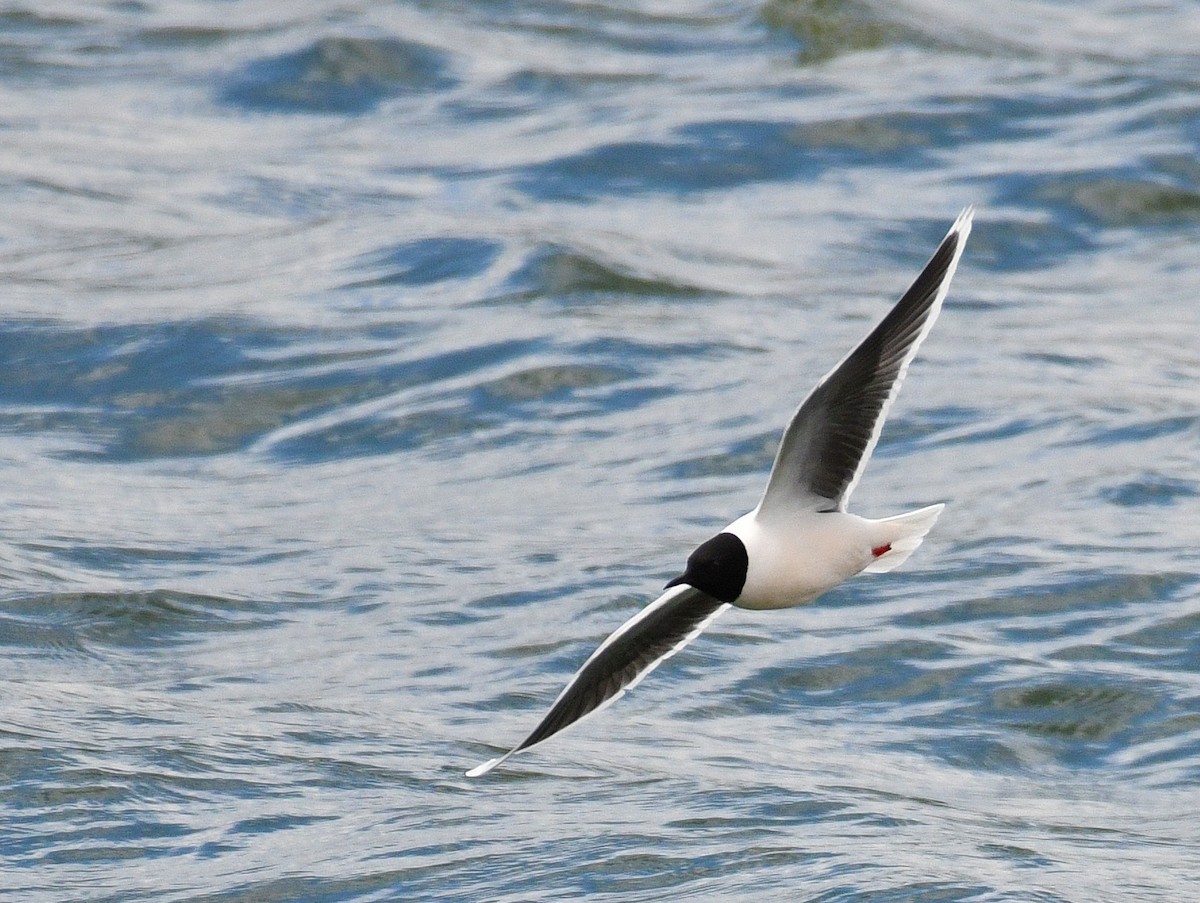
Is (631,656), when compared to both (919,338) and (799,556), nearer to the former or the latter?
(799,556)

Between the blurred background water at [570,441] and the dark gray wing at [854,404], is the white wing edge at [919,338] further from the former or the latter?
the blurred background water at [570,441]

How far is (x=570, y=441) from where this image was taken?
1277cm

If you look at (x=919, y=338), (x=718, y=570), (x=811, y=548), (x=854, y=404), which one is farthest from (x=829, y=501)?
(x=919, y=338)

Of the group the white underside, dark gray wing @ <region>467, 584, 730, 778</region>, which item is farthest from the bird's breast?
dark gray wing @ <region>467, 584, 730, 778</region>

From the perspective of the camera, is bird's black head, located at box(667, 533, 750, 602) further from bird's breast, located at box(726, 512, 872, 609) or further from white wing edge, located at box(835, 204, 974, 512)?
white wing edge, located at box(835, 204, 974, 512)

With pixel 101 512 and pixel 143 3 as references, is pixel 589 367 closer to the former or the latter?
pixel 101 512

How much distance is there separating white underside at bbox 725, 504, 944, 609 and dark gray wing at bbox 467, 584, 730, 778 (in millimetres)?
510

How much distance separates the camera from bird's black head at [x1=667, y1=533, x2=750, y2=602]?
648 cm

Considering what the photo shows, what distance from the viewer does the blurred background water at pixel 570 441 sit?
8.48 m

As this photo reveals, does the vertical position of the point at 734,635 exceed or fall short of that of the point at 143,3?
it falls short

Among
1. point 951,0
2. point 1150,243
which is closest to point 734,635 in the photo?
point 1150,243

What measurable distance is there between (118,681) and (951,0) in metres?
14.2

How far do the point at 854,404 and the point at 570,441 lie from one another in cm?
628

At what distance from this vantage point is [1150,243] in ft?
52.8
